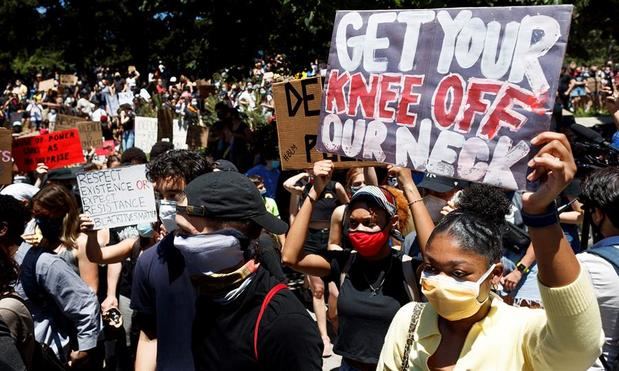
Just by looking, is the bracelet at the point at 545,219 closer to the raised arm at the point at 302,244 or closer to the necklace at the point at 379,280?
the necklace at the point at 379,280

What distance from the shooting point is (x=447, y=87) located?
3.16m

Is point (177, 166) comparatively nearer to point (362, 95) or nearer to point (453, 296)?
point (362, 95)

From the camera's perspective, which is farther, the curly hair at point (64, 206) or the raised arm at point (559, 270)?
the curly hair at point (64, 206)

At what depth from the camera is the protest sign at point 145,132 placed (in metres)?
15.0

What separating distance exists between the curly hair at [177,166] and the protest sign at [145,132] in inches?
422

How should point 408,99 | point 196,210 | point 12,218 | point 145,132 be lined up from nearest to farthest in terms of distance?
point 196,210 → point 408,99 → point 12,218 → point 145,132

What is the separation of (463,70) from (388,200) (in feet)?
4.10

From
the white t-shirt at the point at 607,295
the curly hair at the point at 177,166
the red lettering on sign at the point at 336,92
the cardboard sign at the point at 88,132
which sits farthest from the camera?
the cardboard sign at the point at 88,132

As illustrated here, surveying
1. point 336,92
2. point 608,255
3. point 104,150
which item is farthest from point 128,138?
point 608,255

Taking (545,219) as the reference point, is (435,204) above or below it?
below

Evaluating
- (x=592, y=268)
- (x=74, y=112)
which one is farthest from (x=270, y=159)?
(x=74, y=112)

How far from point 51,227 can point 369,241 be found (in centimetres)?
215

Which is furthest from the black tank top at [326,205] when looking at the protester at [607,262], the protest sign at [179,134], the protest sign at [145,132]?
the protest sign at [179,134]

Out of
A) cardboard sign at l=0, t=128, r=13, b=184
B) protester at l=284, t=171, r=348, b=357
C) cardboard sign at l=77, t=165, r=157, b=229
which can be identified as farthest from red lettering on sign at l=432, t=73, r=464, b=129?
cardboard sign at l=0, t=128, r=13, b=184
